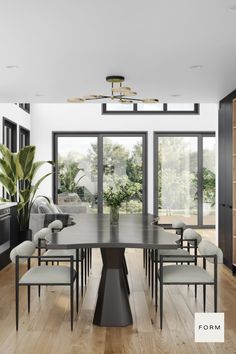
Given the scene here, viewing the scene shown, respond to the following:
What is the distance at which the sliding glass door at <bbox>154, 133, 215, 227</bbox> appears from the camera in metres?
10.9

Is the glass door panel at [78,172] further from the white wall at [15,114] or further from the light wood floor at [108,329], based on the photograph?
the light wood floor at [108,329]

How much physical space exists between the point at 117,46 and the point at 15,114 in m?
5.29

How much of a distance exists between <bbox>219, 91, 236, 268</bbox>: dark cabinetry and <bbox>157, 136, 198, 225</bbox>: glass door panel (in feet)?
12.4

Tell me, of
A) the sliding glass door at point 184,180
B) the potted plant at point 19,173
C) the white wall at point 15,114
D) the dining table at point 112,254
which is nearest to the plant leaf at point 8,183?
the potted plant at point 19,173

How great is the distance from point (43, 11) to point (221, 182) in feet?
14.1

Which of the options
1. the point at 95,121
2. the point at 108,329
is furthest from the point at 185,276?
the point at 95,121

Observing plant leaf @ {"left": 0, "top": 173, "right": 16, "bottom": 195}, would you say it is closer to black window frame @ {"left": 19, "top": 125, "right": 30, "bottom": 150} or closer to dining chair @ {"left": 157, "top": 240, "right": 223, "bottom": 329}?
black window frame @ {"left": 19, "top": 125, "right": 30, "bottom": 150}

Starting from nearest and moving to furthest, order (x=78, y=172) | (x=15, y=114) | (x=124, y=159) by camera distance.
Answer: (x=15, y=114) < (x=78, y=172) < (x=124, y=159)

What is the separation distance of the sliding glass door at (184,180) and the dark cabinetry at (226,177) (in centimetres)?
377

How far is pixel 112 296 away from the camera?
4012mm

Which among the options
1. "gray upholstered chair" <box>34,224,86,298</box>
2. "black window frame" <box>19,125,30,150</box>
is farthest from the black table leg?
"black window frame" <box>19,125,30,150</box>

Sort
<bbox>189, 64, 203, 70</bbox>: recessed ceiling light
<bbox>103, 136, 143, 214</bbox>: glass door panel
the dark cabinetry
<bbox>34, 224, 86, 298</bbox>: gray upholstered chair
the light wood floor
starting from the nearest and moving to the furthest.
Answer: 1. the light wood floor
2. <bbox>34, 224, 86, 298</bbox>: gray upholstered chair
3. <bbox>189, 64, 203, 70</bbox>: recessed ceiling light
4. the dark cabinetry
5. <bbox>103, 136, 143, 214</bbox>: glass door panel

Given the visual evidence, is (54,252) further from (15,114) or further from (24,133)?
(24,133)

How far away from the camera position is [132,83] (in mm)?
5926
